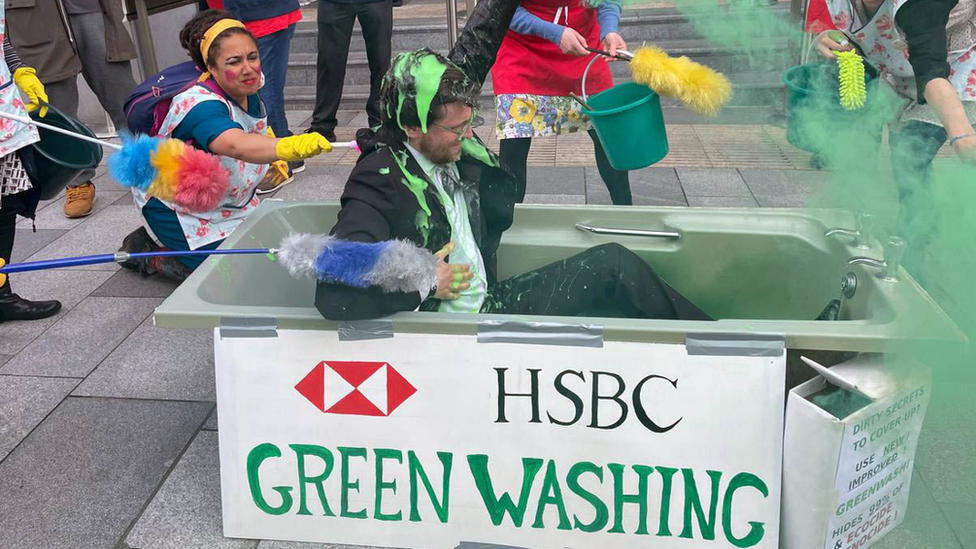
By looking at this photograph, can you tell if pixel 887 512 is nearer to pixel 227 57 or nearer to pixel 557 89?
pixel 557 89

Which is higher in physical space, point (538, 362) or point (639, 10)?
point (639, 10)

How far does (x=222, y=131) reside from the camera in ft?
8.05

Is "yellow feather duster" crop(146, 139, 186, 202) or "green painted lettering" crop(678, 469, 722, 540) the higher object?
"yellow feather duster" crop(146, 139, 186, 202)

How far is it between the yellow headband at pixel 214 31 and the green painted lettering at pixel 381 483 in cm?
160

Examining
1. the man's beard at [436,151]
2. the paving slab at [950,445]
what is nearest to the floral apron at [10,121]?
the man's beard at [436,151]

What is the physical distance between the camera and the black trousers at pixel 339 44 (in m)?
4.78

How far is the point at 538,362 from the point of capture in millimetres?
1732

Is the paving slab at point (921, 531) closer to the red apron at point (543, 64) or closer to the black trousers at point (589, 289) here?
the black trousers at point (589, 289)

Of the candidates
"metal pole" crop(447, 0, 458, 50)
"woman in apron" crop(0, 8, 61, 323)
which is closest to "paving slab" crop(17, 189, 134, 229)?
"woman in apron" crop(0, 8, 61, 323)

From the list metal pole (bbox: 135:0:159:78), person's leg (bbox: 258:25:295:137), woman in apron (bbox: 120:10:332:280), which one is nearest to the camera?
woman in apron (bbox: 120:10:332:280)

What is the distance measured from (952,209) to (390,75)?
169 centimetres

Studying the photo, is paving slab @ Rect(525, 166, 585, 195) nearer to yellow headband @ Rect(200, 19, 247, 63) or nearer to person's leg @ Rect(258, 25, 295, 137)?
person's leg @ Rect(258, 25, 295, 137)

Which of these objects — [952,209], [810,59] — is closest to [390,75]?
[810,59]

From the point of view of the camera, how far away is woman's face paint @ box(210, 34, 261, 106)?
8.54ft
